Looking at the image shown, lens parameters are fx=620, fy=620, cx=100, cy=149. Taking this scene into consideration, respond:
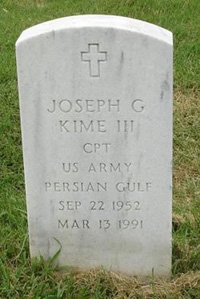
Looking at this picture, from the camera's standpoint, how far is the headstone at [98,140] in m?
2.31

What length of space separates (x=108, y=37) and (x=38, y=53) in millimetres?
273

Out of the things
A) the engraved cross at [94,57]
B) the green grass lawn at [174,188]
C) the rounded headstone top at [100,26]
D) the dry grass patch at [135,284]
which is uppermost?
the rounded headstone top at [100,26]

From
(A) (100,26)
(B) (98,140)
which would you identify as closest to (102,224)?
(B) (98,140)

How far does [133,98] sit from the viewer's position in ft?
7.78

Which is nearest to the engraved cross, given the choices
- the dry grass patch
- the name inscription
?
the name inscription

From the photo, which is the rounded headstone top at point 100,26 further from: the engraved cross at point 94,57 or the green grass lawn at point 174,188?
the green grass lawn at point 174,188

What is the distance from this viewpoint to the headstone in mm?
2307

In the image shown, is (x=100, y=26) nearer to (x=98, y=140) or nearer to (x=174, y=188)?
(x=98, y=140)

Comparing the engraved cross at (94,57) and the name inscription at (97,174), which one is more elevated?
the engraved cross at (94,57)

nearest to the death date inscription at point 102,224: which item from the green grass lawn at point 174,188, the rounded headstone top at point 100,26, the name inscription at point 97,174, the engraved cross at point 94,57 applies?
the name inscription at point 97,174

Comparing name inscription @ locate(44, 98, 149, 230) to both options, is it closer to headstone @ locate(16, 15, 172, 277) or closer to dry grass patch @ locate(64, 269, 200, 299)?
headstone @ locate(16, 15, 172, 277)

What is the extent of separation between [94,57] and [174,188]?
138 centimetres

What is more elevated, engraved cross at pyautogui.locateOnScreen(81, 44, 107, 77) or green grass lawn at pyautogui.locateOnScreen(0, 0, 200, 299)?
engraved cross at pyautogui.locateOnScreen(81, 44, 107, 77)

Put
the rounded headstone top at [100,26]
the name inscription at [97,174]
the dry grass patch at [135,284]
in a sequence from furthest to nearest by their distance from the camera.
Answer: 1. the dry grass patch at [135,284]
2. the name inscription at [97,174]
3. the rounded headstone top at [100,26]
